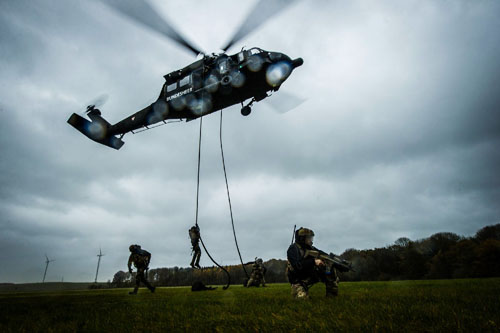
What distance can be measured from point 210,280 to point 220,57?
8117 centimetres

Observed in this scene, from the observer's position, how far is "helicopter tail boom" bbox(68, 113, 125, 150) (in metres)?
17.9

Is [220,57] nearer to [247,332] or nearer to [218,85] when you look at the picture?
[218,85]

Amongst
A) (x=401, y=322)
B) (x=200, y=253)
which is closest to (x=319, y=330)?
(x=401, y=322)

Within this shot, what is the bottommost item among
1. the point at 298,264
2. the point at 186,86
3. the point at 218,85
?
the point at 298,264

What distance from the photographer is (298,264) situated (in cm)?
645

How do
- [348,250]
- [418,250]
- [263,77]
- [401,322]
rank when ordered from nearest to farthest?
[401,322] → [263,77] → [418,250] → [348,250]

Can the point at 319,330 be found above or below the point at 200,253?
below

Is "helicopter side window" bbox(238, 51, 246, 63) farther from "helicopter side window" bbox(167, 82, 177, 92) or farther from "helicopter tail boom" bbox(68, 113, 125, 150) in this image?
"helicopter tail boom" bbox(68, 113, 125, 150)

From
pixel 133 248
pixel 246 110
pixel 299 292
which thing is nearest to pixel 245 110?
pixel 246 110

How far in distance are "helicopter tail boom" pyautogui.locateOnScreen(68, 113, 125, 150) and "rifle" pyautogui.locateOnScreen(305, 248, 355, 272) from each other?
15502mm

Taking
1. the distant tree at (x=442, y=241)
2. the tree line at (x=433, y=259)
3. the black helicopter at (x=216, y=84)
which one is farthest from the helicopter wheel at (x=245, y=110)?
the distant tree at (x=442, y=241)

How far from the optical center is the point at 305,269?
6527mm

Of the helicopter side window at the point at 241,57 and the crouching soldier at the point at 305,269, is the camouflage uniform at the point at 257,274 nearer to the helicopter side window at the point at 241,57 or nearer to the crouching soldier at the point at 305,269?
the crouching soldier at the point at 305,269

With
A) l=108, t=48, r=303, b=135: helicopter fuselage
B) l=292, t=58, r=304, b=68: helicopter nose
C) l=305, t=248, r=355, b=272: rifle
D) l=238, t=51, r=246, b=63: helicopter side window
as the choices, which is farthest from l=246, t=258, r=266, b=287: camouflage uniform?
l=238, t=51, r=246, b=63: helicopter side window
